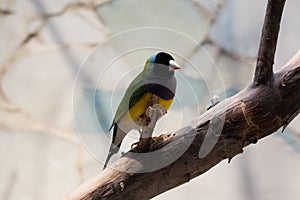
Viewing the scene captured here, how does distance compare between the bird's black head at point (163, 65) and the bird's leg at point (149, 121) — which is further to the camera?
the bird's black head at point (163, 65)

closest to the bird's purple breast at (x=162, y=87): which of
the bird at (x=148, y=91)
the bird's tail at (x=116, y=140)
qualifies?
the bird at (x=148, y=91)

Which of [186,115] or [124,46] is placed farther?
[124,46]

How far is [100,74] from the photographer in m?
1.73

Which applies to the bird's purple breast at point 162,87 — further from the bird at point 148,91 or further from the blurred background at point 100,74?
the blurred background at point 100,74

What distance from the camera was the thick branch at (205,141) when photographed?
3.05 ft

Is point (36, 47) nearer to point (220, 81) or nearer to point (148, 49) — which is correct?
point (148, 49)

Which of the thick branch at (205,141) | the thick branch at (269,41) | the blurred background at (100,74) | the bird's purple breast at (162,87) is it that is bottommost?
the thick branch at (205,141)

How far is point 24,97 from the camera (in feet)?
5.68

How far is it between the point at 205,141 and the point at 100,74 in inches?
32.5

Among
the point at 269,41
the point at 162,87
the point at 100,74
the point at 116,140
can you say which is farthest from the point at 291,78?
the point at 100,74

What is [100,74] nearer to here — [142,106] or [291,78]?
[142,106]

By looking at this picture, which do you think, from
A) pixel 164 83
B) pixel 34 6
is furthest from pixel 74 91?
pixel 164 83

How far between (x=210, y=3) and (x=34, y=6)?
1.75ft

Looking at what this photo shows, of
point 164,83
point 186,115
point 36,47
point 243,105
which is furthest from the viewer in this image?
point 36,47
